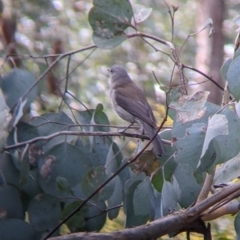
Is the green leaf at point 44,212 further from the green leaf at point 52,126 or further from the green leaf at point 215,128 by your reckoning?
the green leaf at point 215,128

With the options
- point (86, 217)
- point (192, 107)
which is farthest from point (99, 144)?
point (192, 107)

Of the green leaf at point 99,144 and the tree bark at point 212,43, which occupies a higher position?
the tree bark at point 212,43

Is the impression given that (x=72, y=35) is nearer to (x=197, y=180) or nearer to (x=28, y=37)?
(x=28, y=37)

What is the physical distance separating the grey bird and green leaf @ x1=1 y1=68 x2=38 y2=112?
2.20 ft

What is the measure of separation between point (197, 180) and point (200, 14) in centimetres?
507

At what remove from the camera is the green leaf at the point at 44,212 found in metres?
2.24

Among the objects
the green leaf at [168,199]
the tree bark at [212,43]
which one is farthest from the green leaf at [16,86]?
the tree bark at [212,43]

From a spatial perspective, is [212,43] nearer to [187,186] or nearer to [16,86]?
[16,86]

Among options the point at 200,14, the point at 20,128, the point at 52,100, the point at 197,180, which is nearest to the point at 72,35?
Result: the point at 200,14

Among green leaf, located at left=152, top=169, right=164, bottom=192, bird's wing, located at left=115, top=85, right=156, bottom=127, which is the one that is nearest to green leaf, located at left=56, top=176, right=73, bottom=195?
green leaf, located at left=152, top=169, right=164, bottom=192

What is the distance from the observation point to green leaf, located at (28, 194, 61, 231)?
2.24m

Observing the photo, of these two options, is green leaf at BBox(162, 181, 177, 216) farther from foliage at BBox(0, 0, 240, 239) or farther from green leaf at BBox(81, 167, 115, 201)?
green leaf at BBox(81, 167, 115, 201)

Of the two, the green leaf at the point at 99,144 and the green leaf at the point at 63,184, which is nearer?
the green leaf at the point at 63,184

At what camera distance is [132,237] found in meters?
1.80
